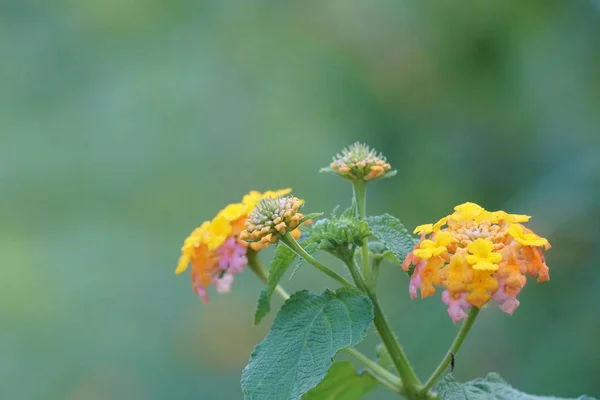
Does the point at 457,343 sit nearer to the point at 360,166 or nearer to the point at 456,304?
the point at 456,304

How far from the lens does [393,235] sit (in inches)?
26.6

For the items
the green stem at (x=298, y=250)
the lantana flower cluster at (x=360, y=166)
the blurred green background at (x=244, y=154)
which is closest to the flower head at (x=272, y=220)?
the green stem at (x=298, y=250)

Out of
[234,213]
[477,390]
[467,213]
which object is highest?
[234,213]

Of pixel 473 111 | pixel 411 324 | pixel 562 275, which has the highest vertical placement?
pixel 473 111

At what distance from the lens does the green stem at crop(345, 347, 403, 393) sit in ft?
2.34

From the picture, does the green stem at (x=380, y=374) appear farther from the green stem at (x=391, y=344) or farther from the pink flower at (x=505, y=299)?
the pink flower at (x=505, y=299)

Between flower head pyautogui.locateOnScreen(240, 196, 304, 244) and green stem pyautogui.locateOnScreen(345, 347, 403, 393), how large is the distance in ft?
0.45

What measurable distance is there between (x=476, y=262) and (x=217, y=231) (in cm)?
29

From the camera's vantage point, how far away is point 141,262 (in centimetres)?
271

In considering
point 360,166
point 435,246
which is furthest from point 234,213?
point 435,246

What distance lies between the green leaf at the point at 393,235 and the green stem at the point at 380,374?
0.38 ft

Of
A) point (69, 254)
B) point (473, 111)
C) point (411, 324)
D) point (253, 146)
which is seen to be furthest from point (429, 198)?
point (69, 254)

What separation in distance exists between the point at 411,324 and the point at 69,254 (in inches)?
58.7

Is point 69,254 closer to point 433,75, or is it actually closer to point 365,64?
point 365,64
